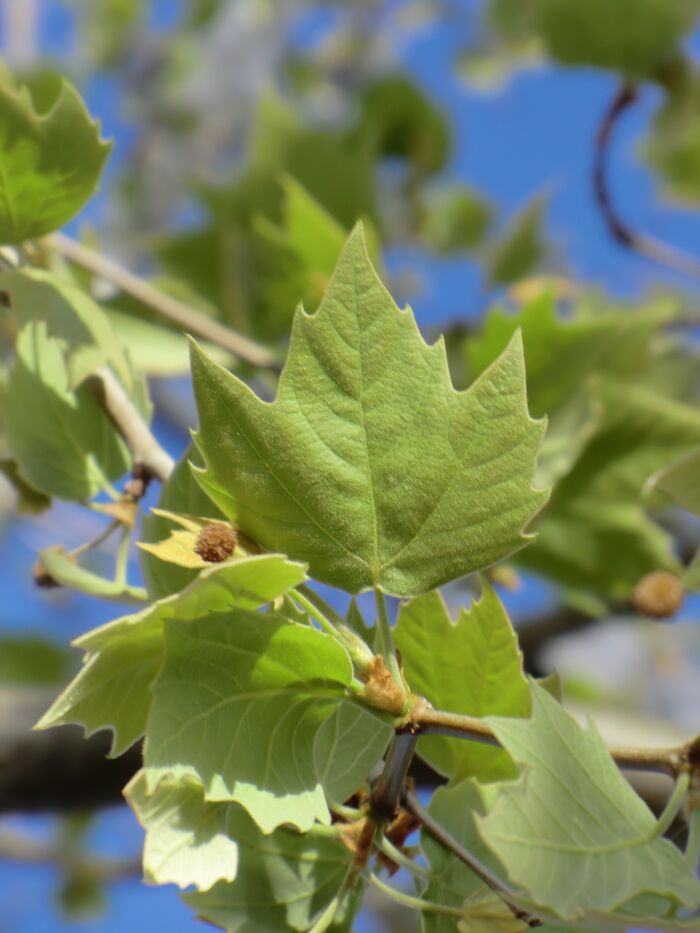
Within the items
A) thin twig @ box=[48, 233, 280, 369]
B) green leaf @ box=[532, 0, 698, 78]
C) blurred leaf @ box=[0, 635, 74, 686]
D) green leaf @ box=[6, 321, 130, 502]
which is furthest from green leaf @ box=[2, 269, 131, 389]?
blurred leaf @ box=[0, 635, 74, 686]

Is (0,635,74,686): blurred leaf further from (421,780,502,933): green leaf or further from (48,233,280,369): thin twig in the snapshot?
(421,780,502,933): green leaf

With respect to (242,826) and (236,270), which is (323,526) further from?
(236,270)

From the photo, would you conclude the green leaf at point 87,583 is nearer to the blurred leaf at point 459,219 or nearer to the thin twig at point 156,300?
the thin twig at point 156,300

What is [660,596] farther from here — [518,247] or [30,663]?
[30,663]

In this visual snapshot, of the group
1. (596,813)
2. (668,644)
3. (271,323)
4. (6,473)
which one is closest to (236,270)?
(271,323)

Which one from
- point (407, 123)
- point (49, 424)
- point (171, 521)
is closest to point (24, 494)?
point (49, 424)
